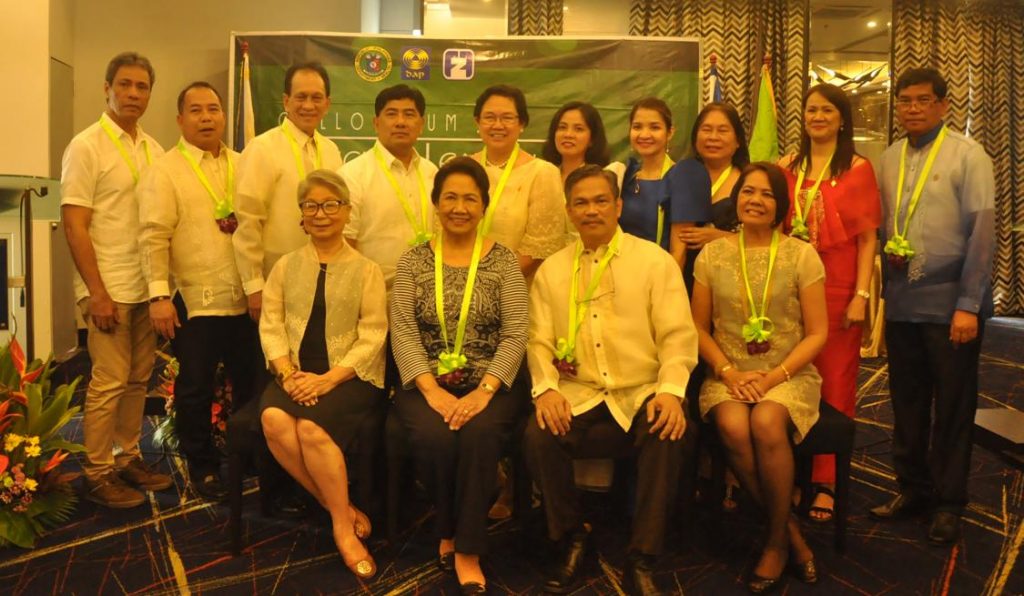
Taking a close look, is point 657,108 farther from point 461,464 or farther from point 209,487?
point 209,487

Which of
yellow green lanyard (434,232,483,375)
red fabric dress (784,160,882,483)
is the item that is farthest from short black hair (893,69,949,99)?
yellow green lanyard (434,232,483,375)

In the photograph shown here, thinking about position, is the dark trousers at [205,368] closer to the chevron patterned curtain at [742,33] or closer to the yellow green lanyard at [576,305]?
the yellow green lanyard at [576,305]

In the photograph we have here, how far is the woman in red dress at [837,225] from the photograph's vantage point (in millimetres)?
3096

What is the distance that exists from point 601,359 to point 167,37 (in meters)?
5.63

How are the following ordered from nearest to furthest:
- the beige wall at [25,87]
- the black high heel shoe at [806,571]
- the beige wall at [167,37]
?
the black high heel shoe at [806,571]
the beige wall at [25,87]
the beige wall at [167,37]

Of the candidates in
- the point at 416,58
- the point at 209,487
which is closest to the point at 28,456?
the point at 209,487

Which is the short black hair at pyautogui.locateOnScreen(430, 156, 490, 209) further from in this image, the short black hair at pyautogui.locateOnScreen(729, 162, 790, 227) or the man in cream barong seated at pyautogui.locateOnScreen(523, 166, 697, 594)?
the short black hair at pyautogui.locateOnScreen(729, 162, 790, 227)

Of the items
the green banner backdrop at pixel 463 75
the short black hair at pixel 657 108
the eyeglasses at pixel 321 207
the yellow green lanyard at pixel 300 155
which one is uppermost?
the green banner backdrop at pixel 463 75

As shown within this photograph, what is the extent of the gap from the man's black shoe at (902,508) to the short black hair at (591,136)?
1762 millimetres

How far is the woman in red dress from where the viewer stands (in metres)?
3.10

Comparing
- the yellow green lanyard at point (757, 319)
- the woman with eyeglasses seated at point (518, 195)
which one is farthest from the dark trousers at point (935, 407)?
the woman with eyeglasses seated at point (518, 195)

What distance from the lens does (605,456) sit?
273 centimetres

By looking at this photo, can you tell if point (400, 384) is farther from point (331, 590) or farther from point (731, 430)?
point (731, 430)

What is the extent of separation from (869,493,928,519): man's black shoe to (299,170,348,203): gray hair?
2.39 metres
